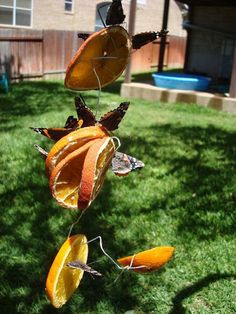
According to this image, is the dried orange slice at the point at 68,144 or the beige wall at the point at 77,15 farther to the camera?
the beige wall at the point at 77,15

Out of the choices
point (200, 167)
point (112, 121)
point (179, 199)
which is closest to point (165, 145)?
point (200, 167)

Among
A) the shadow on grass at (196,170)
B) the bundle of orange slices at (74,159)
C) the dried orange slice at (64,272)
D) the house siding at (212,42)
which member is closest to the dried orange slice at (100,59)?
the bundle of orange slices at (74,159)

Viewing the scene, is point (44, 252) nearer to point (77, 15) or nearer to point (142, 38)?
point (142, 38)

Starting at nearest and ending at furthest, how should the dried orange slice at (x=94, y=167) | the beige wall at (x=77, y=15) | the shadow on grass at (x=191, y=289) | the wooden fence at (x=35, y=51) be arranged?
the dried orange slice at (x=94, y=167) → the shadow on grass at (x=191, y=289) → the wooden fence at (x=35, y=51) → the beige wall at (x=77, y=15)

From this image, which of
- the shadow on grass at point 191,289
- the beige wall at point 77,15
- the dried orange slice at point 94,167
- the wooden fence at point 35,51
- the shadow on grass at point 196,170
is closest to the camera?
the dried orange slice at point 94,167

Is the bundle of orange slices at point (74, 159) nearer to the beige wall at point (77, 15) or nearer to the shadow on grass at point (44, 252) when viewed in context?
the shadow on grass at point (44, 252)

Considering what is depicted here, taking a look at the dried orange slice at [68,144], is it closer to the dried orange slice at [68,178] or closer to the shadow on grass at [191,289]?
the dried orange slice at [68,178]

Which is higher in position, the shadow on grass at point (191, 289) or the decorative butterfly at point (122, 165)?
the decorative butterfly at point (122, 165)

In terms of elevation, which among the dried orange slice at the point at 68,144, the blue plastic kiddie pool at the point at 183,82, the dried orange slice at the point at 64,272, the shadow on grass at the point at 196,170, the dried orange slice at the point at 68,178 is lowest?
the shadow on grass at the point at 196,170
